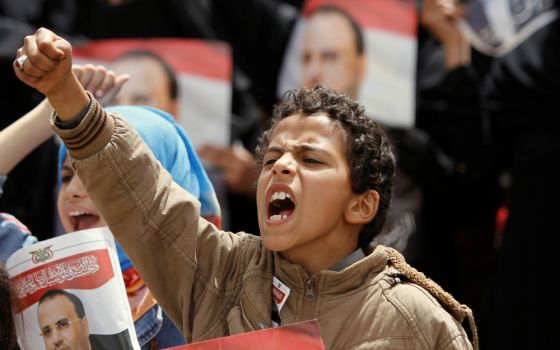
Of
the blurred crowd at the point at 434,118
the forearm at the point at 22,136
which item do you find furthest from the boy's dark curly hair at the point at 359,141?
the blurred crowd at the point at 434,118

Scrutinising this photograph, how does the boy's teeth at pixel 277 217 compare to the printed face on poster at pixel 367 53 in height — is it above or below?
below

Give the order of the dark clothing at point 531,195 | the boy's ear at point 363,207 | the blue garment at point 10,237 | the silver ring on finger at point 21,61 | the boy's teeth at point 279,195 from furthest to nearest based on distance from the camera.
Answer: the dark clothing at point 531,195 → the blue garment at point 10,237 → the boy's ear at point 363,207 → the boy's teeth at point 279,195 → the silver ring on finger at point 21,61

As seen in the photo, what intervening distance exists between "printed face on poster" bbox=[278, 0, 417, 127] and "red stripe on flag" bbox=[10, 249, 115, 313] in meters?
2.22

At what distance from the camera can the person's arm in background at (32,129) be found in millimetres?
2775

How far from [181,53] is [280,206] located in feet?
7.28

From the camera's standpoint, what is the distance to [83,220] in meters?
2.77

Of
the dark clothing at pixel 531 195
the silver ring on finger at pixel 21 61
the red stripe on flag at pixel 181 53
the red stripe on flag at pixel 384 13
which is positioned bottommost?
the dark clothing at pixel 531 195

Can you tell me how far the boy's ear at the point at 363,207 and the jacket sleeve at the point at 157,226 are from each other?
259 mm

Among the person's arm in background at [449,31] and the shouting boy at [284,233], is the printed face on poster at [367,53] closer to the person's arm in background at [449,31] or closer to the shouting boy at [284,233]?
the person's arm in background at [449,31]

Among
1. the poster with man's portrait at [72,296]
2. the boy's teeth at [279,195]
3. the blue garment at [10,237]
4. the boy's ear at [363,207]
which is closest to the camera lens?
the poster with man's portrait at [72,296]

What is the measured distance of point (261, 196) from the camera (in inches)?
93.7

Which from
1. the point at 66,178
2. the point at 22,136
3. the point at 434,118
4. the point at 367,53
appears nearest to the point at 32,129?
the point at 22,136

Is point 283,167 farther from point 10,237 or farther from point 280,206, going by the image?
point 10,237

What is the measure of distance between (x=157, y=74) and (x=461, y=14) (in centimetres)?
131
